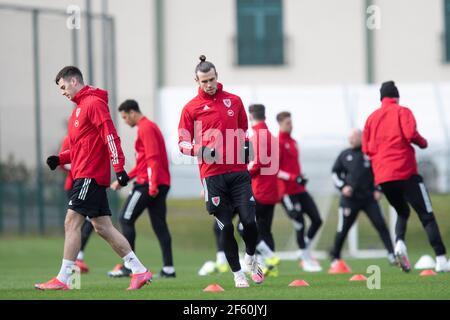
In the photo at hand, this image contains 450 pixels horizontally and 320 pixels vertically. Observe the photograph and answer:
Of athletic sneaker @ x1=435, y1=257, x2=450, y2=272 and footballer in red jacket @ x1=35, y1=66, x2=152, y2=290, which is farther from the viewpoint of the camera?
athletic sneaker @ x1=435, y1=257, x2=450, y2=272

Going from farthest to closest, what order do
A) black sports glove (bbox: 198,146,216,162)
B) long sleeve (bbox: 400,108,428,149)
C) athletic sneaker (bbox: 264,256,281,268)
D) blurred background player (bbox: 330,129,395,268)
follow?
1. blurred background player (bbox: 330,129,395,268)
2. athletic sneaker (bbox: 264,256,281,268)
3. long sleeve (bbox: 400,108,428,149)
4. black sports glove (bbox: 198,146,216,162)

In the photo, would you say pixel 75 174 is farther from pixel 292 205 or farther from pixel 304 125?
pixel 304 125

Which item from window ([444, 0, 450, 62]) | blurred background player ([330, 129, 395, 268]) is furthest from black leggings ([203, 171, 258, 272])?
window ([444, 0, 450, 62])

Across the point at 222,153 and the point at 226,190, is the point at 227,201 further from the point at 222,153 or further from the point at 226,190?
the point at 222,153

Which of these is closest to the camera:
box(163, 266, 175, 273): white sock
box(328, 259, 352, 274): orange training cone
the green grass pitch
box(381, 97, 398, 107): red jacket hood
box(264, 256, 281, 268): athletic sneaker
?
the green grass pitch

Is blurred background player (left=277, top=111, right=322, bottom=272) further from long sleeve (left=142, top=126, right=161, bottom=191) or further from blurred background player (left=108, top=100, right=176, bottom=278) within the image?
long sleeve (left=142, top=126, right=161, bottom=191)

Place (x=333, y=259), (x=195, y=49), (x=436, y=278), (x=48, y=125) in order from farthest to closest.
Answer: (x=195, y=49), (x=48, y=125), (x=333, y=259), (x=436, y=278)

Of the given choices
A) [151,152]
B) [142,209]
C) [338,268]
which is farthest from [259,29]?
[151,152]

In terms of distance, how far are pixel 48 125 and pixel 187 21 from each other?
9136mm

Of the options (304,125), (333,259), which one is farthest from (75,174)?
(304,125)

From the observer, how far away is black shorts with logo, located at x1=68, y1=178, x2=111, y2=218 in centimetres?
1228

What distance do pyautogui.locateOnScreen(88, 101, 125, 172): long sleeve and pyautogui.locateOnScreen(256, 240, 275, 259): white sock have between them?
15.0 feet

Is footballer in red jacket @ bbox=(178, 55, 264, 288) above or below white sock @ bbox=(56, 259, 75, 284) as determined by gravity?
above

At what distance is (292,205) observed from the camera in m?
18.1
